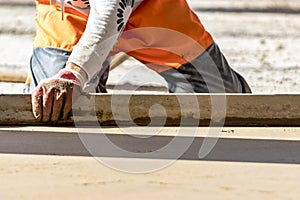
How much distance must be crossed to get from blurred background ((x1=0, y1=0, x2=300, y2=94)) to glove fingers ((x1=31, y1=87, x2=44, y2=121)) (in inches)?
52.5

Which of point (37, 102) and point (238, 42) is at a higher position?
point (37, 102)

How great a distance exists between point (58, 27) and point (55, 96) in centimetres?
75

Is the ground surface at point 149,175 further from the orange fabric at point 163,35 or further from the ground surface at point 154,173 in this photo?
the orange fabric at point 163,35

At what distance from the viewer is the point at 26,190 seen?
2254mm

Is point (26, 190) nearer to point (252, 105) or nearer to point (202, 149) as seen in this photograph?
point (202, 149)

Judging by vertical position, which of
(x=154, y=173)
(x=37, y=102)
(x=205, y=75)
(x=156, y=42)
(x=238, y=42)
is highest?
(x=154, y=173)

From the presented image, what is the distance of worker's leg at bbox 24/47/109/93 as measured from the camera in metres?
3.49

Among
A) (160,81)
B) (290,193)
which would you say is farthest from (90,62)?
(160,81)

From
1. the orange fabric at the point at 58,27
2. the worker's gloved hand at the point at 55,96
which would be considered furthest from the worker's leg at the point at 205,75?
the worker's gloved hand at the point at 55,96

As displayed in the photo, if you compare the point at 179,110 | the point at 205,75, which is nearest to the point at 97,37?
the point at 179,110

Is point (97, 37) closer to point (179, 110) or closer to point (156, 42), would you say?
point (179, 110)

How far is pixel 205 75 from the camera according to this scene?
3.75m

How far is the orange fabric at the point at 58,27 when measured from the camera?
11.6ft

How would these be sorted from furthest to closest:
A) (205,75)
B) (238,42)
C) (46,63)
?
1. (238,42)
2. (205,75)
3. (46,63)
